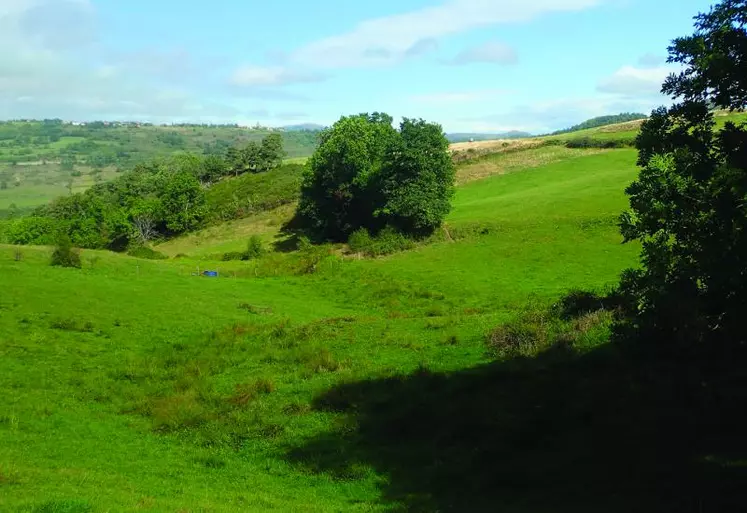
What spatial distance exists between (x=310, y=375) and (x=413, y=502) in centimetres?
1298

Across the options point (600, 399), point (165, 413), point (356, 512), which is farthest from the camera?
point (165, 413)

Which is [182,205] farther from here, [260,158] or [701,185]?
[701,185]

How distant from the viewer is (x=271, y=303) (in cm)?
4503

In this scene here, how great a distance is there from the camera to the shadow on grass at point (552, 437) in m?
12.9

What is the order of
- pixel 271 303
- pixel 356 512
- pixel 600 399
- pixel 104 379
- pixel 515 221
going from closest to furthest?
1. pixel 356 512
2. pixel 600 399
3. pixel 104 379
4. pixel 271 303
5. pixel 515 221

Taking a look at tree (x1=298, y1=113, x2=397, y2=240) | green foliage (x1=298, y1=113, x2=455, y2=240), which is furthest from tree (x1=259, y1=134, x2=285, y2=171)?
tree (x1=298, y1=113, x2=397, y2=240)

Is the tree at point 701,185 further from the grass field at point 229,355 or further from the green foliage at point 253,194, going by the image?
the green foliage at point 253,194

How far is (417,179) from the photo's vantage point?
7000 cm

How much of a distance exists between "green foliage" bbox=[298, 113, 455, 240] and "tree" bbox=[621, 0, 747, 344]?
52390 millimetres

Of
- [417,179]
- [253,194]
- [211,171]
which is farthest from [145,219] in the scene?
[417,179]

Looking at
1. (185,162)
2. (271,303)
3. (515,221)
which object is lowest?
(271,303)

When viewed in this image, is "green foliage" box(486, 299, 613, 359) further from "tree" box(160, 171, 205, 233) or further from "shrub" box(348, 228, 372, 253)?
"tree" box(160, 171, 205, 233)

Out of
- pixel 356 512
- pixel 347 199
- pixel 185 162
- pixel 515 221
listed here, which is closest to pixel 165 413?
pixel 356 512

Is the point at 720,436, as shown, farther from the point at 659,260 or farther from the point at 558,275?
the point at 558,275
